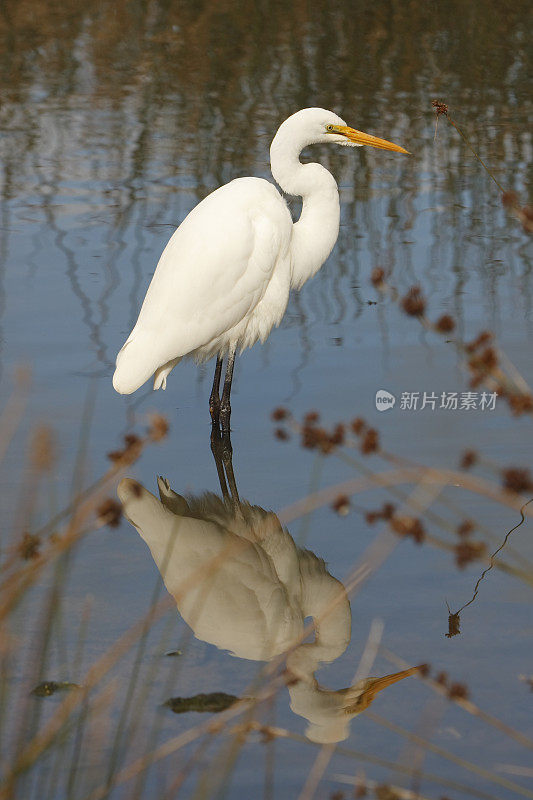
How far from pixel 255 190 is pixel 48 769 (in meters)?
2.64

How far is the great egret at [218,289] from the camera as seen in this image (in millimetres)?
4156

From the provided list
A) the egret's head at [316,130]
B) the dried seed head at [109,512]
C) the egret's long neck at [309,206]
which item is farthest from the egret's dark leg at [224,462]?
the dried seed head at [109,512]

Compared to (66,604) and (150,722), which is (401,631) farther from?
(66,604)

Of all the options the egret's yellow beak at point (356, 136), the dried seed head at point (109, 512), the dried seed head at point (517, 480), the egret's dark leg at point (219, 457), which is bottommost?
the egret's dark leg at point (219, 457)

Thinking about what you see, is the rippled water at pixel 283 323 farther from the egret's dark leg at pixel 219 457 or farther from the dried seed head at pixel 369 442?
the dried seed head at pixel 369 442

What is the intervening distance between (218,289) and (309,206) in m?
0.69

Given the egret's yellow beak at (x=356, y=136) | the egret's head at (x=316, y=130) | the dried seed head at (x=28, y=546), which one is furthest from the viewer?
the egret's yellow beak at (x=356, y=136)

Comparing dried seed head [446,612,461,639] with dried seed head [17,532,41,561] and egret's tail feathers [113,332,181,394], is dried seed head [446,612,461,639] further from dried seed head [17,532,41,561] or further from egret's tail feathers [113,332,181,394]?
egret's tail feathers [113,332,181,394]

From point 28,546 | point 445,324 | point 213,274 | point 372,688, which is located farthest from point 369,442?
point 213,274

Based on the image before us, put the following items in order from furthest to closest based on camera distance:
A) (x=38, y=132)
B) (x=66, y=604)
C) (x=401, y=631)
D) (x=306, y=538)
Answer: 1. (x=38, y=132)
2. (x=306, y=538)
3. (x=66, y=604)
4. (x=401, y=631)

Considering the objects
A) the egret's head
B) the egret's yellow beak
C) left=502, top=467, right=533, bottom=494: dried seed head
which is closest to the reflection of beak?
left=502, top=467, right=533, bottom=494: dried seed head

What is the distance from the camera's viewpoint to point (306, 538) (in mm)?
3363

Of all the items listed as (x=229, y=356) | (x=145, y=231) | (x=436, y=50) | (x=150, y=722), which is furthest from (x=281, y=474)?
(x=436, y=50)

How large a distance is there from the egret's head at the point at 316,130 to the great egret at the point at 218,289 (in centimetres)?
2
